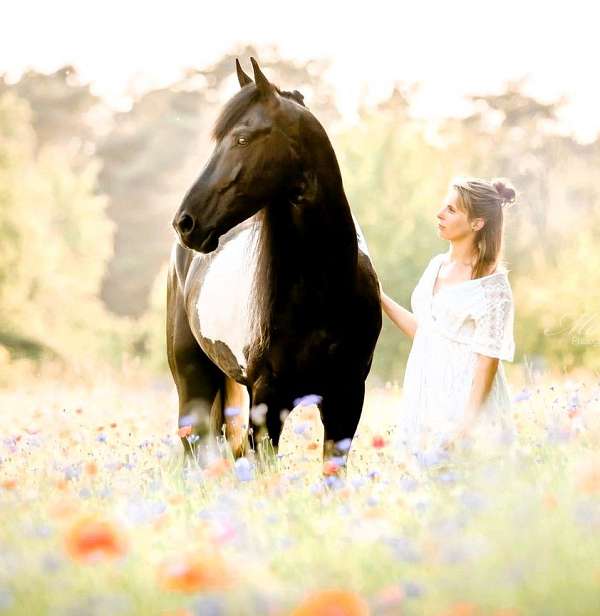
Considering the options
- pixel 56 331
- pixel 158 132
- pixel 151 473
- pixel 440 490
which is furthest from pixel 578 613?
pixel 158 132

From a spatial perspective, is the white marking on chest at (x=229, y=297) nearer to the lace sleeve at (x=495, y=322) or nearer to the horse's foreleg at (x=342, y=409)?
the horse's foreleg at (x=342, y=409)

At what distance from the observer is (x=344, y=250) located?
416 centimetres

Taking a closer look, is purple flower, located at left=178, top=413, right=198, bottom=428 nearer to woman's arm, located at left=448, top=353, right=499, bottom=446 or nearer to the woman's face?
woman's arm, located at left=448, top=353, right=499, bottom=446

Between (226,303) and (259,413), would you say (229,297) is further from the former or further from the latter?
(259,413)

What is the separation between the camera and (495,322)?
431 centimetres

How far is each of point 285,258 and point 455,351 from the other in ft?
3.16

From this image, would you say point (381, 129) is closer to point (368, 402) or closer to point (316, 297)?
point (368, 402)

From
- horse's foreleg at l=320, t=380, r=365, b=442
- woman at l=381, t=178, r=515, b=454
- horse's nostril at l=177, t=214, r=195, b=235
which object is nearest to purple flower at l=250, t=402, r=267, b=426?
horse's foreleg at l=320, t=380, r=365, b=442

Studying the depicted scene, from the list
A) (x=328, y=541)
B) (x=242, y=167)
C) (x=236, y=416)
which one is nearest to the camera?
(x=328, y=541)

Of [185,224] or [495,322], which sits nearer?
[185,224]

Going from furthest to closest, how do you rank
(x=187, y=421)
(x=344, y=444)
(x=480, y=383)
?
(x=187, y=421) → (x=480, y=383) → (x=344, y=444)

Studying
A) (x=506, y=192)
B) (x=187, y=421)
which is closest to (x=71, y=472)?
(x=187, y=421)

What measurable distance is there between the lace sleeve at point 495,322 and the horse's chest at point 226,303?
1.15 meters

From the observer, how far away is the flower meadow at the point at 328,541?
6.37ft
